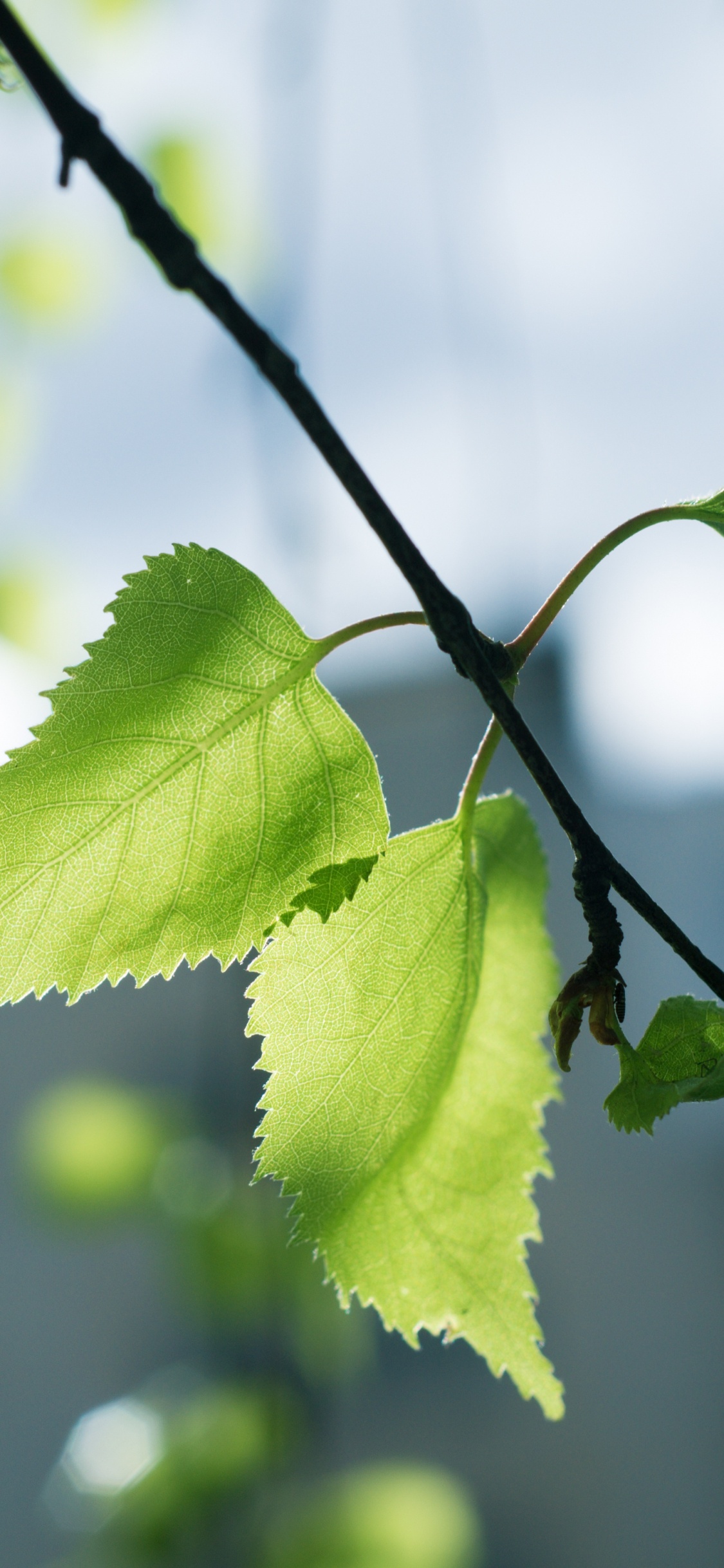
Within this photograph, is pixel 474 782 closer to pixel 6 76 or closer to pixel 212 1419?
pixel 6 76

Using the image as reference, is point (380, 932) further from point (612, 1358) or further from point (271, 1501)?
point (612, 1358)

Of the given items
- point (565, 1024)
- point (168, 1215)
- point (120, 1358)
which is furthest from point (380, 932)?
point (120, 1358)

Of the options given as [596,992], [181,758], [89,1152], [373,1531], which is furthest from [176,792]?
[373,1531]

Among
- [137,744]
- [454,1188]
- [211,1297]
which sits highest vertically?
[137,744]

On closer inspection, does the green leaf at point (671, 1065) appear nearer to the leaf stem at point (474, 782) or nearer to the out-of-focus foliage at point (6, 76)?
the leaf stem at point (474, 782)

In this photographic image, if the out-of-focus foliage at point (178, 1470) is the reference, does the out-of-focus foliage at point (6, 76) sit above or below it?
above

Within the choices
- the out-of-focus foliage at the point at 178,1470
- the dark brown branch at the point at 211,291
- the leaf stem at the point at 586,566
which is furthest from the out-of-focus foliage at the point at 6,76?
the out-of-focus foliage at the point at 178,1470

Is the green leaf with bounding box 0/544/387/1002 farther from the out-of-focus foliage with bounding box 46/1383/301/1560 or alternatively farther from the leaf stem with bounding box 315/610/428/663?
the out-of-focus foliage with bounding box 46/1383/301/1560
